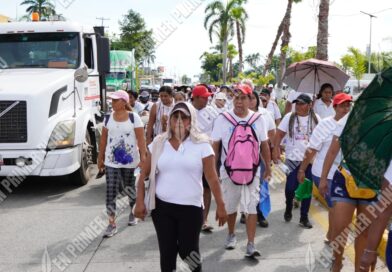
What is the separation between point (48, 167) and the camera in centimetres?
727

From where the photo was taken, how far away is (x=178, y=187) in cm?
357

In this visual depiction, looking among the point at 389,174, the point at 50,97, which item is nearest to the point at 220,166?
the point at 389,174

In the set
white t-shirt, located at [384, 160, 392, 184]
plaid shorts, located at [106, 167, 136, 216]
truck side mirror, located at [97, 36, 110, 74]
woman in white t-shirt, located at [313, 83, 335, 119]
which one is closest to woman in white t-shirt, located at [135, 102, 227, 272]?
white t-shirt, located at [384, 160, 392, 184]

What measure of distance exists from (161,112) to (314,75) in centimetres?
264

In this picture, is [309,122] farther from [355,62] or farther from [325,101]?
[355,62]

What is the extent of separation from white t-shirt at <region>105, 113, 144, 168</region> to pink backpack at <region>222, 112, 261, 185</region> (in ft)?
4.58

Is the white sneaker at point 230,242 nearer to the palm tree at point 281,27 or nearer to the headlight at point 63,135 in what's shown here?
the headlight at point 63,135

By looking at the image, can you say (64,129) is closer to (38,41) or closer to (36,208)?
(36,208)

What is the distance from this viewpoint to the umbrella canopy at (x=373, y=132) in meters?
2.78

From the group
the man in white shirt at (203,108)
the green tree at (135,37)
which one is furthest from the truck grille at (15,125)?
the green tree at (135,37)

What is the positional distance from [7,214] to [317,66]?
16.9ft

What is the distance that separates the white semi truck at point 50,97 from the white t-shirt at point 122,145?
1.95m

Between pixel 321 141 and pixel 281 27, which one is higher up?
pixel 281 27

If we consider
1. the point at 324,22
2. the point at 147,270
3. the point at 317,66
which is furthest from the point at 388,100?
the point at 324,22
